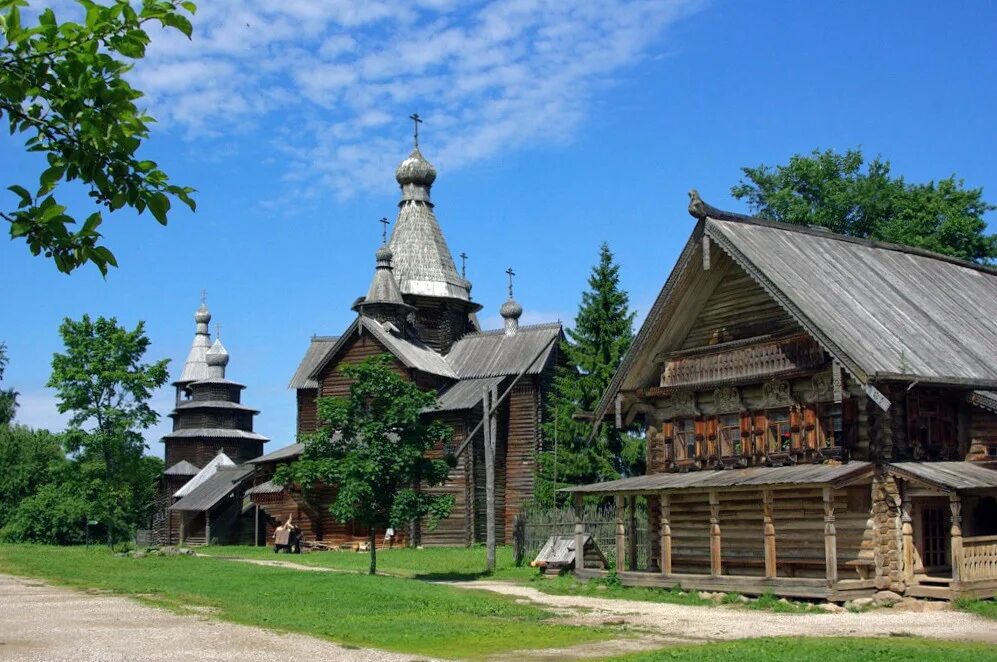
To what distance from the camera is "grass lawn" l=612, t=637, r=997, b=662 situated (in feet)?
51.6

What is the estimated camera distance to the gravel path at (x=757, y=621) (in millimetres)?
20297

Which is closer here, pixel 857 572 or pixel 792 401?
pixel 857 572

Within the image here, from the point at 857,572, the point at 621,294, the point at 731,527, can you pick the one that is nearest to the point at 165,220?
the point at 857,572

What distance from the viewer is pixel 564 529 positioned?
130ft

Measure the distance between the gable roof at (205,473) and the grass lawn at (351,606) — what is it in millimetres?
35850

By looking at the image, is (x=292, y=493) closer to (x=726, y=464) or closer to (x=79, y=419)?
(x=79, y=419)

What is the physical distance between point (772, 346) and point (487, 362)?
30.9 metres

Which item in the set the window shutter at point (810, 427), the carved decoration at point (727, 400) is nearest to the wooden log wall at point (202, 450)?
the carved decoration at point (727, 400)

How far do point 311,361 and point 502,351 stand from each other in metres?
13.0

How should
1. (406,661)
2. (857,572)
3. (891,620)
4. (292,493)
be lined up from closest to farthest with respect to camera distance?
(406,661), (891,620), (857,572), (292,493)

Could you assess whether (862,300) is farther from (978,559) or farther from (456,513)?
(456,513)

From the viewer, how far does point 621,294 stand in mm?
49844

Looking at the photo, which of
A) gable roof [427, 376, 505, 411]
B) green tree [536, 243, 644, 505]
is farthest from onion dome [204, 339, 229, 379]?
green tree [536, 243, 644, 505]

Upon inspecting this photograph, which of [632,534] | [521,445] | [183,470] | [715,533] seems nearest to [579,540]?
[632,534]
